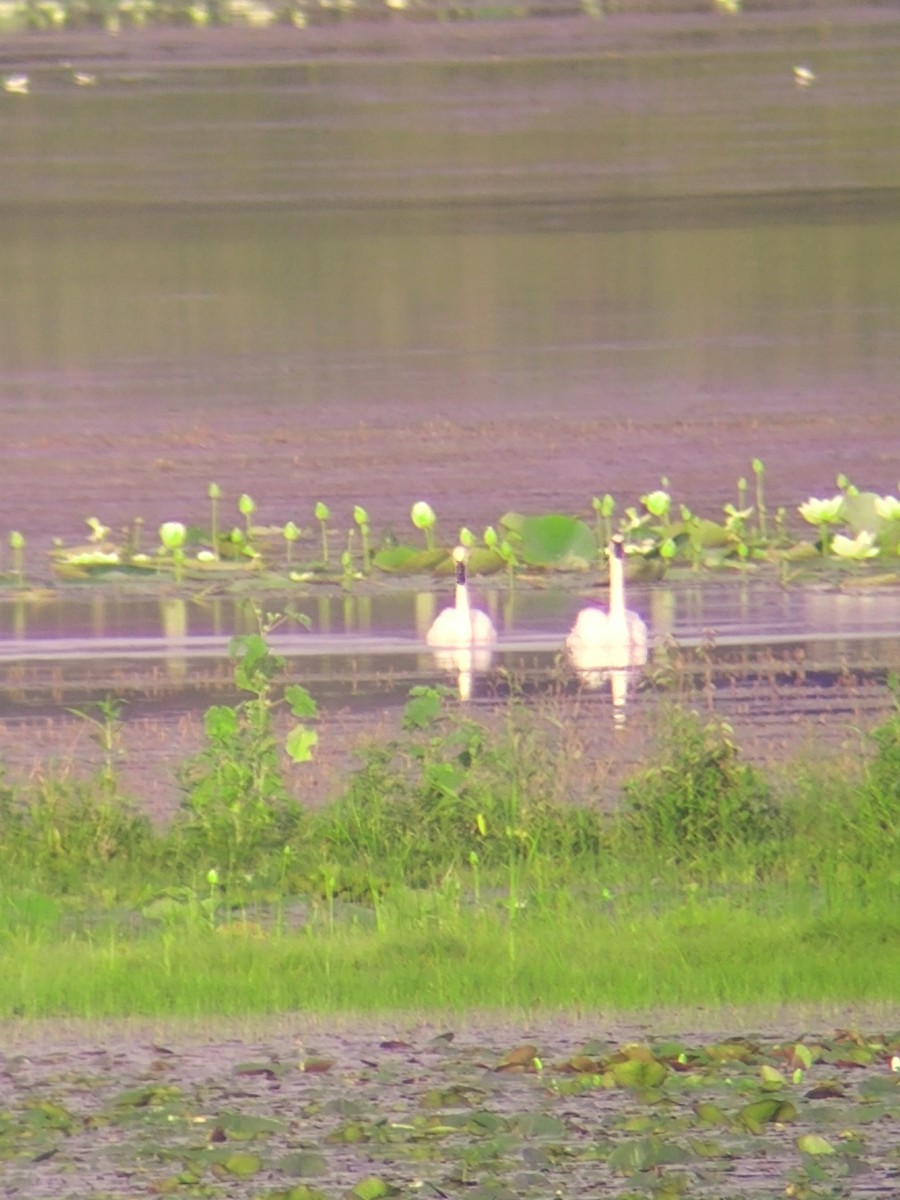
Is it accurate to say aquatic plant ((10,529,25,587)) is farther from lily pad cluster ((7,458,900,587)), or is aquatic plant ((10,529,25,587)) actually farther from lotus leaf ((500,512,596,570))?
lotus leaf ((500,512,596,570))

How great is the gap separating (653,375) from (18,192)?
7.25 meters

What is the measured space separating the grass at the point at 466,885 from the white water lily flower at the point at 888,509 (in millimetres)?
5856

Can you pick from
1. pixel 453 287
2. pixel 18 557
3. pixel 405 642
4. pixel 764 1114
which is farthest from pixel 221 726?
pixel 453 287

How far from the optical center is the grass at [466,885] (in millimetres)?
7383

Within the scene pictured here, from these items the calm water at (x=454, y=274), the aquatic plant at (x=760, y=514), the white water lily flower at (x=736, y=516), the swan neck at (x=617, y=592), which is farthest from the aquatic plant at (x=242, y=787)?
the calm water at (x=454, y=274)

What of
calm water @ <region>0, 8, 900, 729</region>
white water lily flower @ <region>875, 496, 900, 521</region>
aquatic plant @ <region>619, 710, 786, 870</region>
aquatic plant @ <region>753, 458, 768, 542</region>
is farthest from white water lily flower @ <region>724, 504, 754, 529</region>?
aquatic plant @ <region>619, 710, 786, 870</region>

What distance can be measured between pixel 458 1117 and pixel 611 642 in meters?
5.91

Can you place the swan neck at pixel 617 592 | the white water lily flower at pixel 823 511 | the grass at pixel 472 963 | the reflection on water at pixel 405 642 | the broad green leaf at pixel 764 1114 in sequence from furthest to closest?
1. the white water lily flower at pixel 823 511
2. the swan neck at pixel 617 592
3. the reflection on water at pixel 405 642
4. the grass at pixel 472 963
5. the broad green leaf at pixel 764 1114

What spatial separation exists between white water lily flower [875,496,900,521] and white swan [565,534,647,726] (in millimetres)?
3184

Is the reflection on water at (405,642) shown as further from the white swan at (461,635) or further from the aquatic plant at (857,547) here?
the aquatic plant at (857,547)

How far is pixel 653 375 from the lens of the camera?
21750 millimetres

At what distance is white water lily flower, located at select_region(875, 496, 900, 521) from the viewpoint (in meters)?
15.0

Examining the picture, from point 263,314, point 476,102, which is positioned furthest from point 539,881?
point 476,102

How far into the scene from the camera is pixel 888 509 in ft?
49.3
